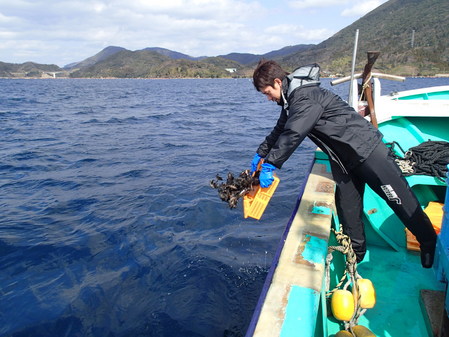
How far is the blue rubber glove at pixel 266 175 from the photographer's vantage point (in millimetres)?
2727

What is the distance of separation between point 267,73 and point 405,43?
16178 centimetres

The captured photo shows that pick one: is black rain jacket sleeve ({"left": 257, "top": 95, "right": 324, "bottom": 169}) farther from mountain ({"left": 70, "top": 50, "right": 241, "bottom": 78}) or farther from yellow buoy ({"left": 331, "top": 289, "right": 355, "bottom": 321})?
mountain ({"left": 70, "top": 50, "right": 241, "bottom": 78})

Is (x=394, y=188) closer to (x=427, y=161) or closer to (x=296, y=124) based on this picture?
(x=296, y=124)

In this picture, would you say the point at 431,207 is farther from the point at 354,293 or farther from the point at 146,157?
the point at 146,157

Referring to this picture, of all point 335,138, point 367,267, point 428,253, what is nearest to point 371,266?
point 367,267

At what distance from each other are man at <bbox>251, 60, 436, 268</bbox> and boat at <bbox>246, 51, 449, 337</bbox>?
40 cm

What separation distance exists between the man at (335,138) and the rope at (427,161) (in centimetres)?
89

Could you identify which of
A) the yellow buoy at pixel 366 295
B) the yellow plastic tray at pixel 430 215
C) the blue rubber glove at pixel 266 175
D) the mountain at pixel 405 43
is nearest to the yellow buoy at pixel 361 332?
the yellow buoy at pixel 366 295

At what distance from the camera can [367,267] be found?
354cm

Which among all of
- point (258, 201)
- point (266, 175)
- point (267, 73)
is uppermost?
point (267, 73)

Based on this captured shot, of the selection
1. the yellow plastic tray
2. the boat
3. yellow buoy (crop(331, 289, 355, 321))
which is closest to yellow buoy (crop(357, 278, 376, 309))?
the boat

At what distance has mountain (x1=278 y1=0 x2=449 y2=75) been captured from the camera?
4337 inches

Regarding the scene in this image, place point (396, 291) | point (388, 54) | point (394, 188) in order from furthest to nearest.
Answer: point (388, 54) → point (396, 291) → point (394, 188)

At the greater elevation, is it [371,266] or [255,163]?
[255,163]
